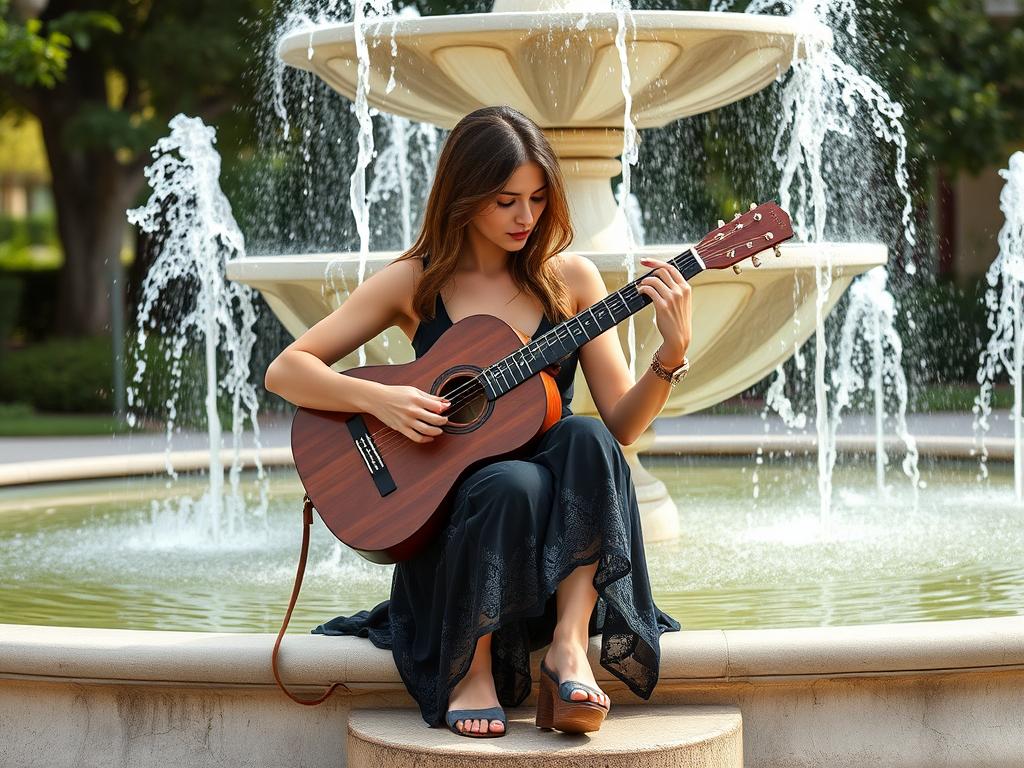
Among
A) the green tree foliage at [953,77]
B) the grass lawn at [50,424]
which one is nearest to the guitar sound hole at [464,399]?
the grass lawn at [50,424]

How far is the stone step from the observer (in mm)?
2992

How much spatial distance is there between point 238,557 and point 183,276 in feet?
33.7

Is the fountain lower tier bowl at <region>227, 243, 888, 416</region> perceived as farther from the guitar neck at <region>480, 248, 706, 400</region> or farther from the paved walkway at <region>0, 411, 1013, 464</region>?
the paved walkway at <region>0, 411, 1013, 464</region>

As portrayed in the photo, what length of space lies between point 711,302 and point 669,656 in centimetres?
207

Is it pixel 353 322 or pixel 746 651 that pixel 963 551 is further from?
pixel 353 322

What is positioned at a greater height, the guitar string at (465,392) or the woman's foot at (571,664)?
the guitar string at (465,392)

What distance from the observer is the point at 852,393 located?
14.8 metres

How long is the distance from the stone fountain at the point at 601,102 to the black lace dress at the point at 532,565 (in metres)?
1.71

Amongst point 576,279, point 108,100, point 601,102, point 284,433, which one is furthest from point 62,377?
point 576,279

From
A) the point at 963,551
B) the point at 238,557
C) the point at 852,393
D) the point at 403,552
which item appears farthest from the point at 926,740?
the point at 852,393

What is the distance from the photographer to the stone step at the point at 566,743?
2992mm

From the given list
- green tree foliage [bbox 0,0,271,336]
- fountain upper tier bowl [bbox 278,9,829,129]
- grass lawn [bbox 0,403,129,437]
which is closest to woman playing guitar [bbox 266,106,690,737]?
fountain upper tier bowl [bbox 278,9,829,129]

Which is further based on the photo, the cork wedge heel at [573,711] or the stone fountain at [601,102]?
the stone fountain at [601,102]

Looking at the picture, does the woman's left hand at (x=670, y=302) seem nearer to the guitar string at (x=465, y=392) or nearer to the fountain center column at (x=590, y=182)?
the guitar string at (x=465, y=392)
